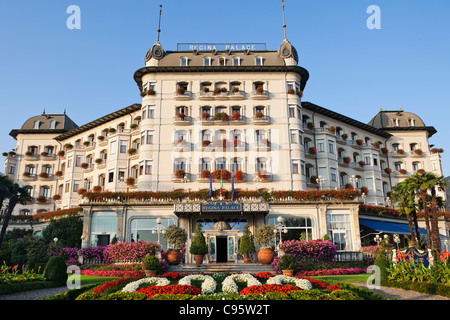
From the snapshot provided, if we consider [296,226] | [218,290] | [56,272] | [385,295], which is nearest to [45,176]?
[56,272]

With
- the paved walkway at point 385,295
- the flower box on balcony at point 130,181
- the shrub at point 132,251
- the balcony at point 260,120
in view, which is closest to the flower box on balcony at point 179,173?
the flower box on balcony at point 130,181

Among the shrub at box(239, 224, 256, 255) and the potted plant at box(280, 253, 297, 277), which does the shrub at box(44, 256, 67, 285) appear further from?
the shrub at box(239, 224, 256, 255)

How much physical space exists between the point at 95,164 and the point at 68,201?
612 centimetres

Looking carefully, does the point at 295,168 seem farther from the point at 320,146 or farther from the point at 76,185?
the point at 76,185

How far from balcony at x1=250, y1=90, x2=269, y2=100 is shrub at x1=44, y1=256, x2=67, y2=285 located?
2947 cm

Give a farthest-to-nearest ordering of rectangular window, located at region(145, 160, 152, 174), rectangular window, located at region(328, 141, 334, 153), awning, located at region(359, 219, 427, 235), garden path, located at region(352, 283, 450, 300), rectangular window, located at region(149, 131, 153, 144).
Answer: rectangular window, located at region(328, 141, 334, 153), rectangular window, located at region(149, 131, 153, 144), rectangular window, located at region(145, 160, 152, 174), awning, located at region(359, 219, 427, 235), garden path, located at region(352, 283, 450, 300)

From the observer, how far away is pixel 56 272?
2144 centimetres

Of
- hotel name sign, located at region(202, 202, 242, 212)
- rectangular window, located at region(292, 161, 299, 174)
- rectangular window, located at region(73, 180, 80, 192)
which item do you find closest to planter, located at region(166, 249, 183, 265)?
hotel name sign, located at region(202, 202, 242, 212)

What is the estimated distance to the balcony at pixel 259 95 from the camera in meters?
44.8

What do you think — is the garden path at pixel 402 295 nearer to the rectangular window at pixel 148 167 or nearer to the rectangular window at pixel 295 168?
the rectangular window at pixel 295 168

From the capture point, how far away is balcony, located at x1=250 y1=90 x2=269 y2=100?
44750 millimetres

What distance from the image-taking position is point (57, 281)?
2131 centimetres

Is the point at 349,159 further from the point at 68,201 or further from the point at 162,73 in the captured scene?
the point at 68,201
